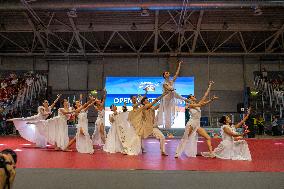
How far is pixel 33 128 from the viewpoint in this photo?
34.5 feet

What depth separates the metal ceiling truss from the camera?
56.7 feet

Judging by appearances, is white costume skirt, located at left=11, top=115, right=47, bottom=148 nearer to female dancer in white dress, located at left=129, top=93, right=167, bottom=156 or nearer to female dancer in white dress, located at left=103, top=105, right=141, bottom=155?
female dancer in white dress, located at left=103, top=105, right=141, bottom=155

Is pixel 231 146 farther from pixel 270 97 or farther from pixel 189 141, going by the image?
pixel 270 97

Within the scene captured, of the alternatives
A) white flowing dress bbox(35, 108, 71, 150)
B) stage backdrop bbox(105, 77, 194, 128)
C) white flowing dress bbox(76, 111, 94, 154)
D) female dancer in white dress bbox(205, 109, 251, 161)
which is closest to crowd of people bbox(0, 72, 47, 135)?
stage backdrop bbox(105, 77, 194, 128)

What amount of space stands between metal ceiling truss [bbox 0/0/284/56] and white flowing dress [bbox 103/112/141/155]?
860 cm

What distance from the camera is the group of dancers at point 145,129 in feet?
26.1

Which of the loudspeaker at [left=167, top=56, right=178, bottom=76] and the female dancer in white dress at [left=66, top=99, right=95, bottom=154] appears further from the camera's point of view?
the loudspeaker at [left=167, top=56, right=178, bottom=76]

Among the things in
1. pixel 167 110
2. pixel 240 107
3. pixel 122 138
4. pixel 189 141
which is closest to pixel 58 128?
pixel 122 138

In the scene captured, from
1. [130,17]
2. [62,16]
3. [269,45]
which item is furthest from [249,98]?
[62,16]

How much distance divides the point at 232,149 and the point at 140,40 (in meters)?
13.0

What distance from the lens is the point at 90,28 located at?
57.9ft

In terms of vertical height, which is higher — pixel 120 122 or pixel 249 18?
pixel 249 18

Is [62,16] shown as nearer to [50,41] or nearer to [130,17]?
[50,41]

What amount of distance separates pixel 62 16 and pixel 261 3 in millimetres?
9512
